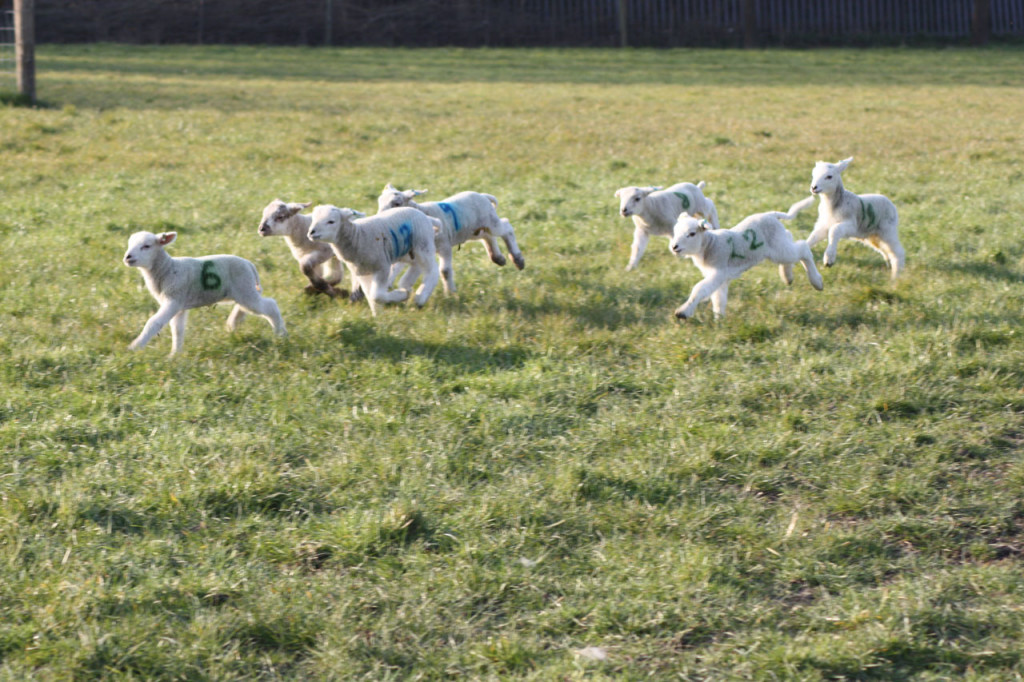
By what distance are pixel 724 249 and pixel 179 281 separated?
3.30 m

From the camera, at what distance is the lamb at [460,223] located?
25.2ft

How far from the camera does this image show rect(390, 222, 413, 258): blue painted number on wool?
277 inches

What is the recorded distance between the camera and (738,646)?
3625mm

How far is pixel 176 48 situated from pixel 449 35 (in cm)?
790

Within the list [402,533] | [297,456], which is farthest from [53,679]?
[297,456]

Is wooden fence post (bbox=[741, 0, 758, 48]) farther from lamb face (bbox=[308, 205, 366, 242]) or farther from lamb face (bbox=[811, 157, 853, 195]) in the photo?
lamb face (bbox=[308, 205, 366, 242])

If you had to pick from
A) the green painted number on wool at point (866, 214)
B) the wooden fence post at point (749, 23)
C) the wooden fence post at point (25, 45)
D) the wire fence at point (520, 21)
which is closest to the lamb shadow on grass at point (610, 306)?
the green painted number on wool at point (866, 214)

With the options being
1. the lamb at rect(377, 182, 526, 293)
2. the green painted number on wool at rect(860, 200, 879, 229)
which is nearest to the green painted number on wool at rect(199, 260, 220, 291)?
the lamb at rect(377, 182, 526, 293)

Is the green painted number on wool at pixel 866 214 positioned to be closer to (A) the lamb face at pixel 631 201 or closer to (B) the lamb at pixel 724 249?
(B) the lamb at pixel 724 249

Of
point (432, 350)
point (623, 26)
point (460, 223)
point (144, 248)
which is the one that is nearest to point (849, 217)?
point (460, 223)

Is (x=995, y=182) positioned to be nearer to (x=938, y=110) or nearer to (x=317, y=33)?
(x=938, y=110)

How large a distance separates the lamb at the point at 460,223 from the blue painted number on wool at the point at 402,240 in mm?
496

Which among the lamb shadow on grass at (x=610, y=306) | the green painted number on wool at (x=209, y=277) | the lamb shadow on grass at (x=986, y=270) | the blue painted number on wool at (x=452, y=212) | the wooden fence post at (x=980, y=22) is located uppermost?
the wooden fence post at (x=980, y=22)

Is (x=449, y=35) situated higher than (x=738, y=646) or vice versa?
(x=449, y=35)
